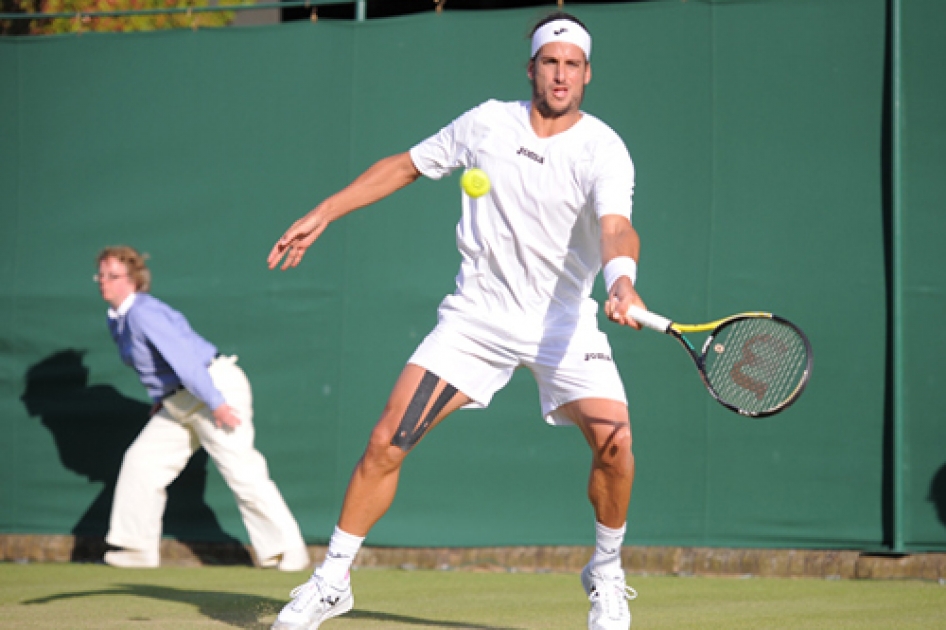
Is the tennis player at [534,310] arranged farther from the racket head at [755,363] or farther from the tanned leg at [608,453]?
the racket head at [755,363]

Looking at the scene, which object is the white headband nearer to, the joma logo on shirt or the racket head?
the joma logo on shirt

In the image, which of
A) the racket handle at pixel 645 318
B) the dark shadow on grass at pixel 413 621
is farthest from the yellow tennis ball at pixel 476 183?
the dark shadow on grass at pixel 413 621

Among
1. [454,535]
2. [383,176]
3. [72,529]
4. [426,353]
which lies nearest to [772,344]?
[426,353]

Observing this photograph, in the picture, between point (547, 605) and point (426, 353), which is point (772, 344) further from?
point (547, 605)

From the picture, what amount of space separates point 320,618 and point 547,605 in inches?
59.5

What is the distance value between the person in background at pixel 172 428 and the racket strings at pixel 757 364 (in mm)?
3149

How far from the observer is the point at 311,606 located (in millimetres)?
4117

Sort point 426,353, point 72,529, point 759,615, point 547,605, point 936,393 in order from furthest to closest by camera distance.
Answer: point 72,529 < point 936,393 < point 547,605 < point 759,615 < point 426,353

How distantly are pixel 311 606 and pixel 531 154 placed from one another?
1.61 m

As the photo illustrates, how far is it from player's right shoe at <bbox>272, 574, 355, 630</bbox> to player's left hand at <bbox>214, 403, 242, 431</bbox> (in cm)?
244

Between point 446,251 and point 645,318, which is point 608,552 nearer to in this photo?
point 645,318

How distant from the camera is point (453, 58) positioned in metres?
6.82

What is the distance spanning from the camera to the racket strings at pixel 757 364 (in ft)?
12.9

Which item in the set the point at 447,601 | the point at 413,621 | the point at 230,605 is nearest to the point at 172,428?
the point at 230,605
